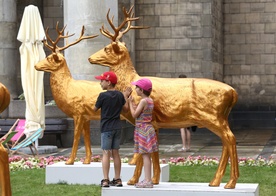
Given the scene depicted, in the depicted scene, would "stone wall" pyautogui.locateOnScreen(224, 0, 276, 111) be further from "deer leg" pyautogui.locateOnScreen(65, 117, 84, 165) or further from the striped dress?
the striped dress

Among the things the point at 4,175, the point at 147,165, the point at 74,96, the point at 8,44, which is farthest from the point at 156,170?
the point at 8,44

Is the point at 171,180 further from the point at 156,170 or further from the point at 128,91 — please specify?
the point at 128,91

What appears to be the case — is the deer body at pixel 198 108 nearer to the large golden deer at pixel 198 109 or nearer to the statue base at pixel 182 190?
the large golden deer at pixel 198 109

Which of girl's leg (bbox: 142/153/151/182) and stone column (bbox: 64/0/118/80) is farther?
stone column (bbox: 64/0/118/80)

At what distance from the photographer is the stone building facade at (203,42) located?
83.7 ft

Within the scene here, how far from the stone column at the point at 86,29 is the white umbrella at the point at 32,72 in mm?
2432

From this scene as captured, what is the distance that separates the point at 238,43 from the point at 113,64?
17.7 meters

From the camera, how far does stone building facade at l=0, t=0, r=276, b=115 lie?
2552 cm

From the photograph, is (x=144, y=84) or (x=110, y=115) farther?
(x=110, y=115)

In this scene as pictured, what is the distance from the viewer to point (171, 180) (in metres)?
13.4

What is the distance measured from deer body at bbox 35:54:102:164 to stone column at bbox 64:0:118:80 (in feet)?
26.7

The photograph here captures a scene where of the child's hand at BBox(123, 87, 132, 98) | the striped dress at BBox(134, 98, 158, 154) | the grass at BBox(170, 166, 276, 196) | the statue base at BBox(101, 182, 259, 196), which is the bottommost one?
the grass at BBox(170, 166, 276, 196)

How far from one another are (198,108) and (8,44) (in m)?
14.5

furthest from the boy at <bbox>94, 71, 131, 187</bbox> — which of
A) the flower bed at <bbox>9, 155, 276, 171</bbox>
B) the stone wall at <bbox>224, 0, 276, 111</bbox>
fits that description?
the stone wall at <bbox>224, 0, 276, 111</bbox>
